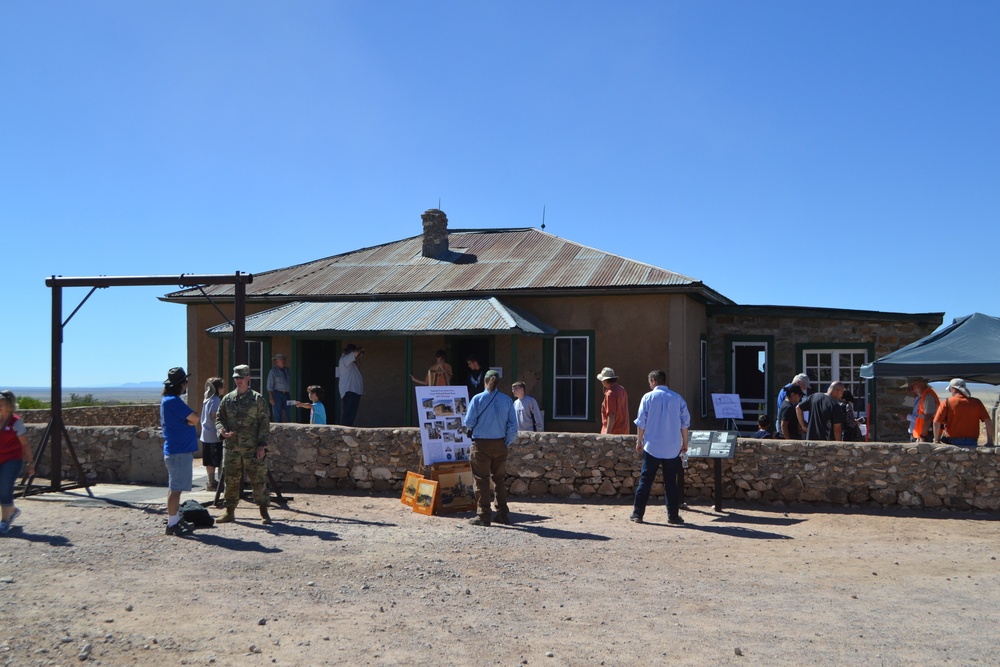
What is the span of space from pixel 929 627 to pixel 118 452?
10.3m

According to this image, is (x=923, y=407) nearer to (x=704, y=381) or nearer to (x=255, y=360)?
(x=704, y=381)

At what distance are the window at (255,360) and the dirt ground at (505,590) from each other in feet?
24.5

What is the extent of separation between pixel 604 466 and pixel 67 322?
715 centimetres

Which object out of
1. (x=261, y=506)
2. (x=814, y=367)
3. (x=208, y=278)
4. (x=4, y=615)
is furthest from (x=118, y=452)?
(x=814, y=367)

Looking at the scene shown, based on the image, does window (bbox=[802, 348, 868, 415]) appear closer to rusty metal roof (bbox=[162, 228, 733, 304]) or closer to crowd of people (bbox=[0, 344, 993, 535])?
rusty metal roof (bbox=[162, 228, 733, 304])

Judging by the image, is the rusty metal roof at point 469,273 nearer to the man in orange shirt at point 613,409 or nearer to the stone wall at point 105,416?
the man in orange shirt at point 613,409

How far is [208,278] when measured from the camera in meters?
11.0

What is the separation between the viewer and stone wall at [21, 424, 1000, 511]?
9750mm

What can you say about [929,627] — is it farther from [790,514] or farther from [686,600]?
[790,514]

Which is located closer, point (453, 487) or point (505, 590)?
point (505, 590)

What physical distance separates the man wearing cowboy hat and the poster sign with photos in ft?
17.9

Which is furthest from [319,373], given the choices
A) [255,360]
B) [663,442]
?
[663,442]

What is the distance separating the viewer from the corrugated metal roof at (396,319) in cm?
1433

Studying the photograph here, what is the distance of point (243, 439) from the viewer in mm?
9039
